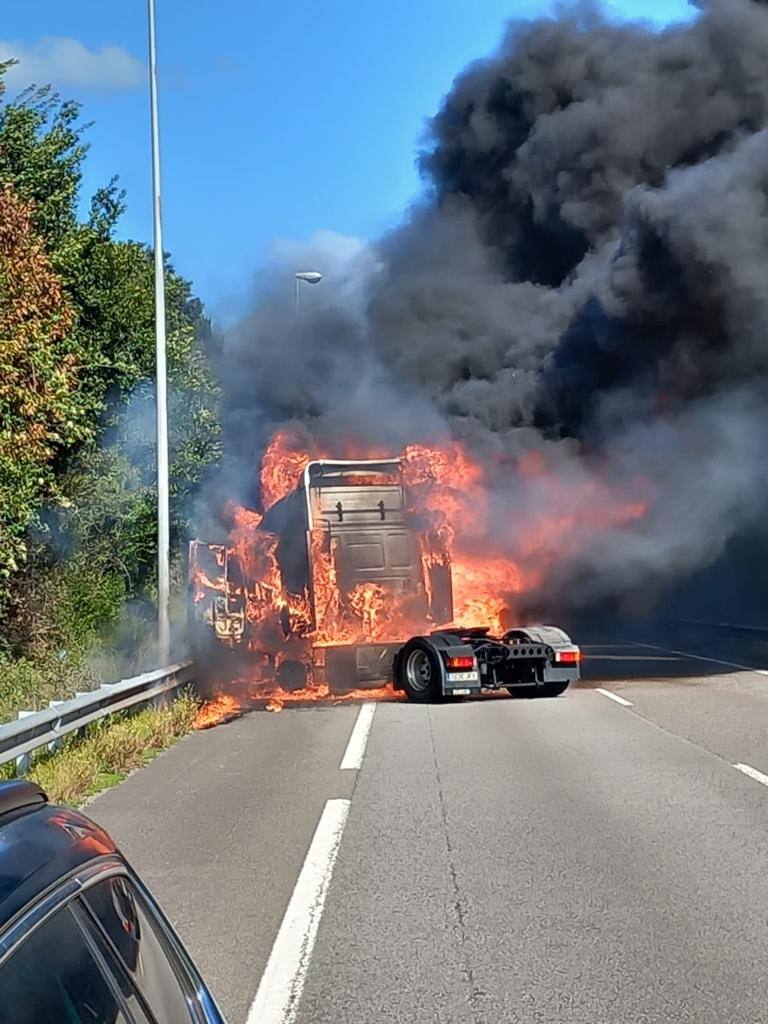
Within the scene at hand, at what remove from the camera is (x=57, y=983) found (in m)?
2.11

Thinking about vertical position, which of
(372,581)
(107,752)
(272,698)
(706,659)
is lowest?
(107,752)

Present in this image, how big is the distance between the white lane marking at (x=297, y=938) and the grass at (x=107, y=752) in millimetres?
1829

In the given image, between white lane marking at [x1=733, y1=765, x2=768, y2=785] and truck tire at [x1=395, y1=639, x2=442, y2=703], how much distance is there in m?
7.22

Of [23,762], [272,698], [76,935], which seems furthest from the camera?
[272,698]

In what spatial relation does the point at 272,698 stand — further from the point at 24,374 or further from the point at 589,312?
the point at 589,312

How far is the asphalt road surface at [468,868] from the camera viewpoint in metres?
5.57

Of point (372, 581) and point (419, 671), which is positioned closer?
point (419, 671)

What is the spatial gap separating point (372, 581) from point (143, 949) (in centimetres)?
1778

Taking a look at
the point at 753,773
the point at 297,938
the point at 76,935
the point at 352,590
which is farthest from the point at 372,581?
the point at 76,935

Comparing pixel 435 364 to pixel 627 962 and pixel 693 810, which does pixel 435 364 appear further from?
pixel 627 962

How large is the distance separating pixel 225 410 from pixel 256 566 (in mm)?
8340

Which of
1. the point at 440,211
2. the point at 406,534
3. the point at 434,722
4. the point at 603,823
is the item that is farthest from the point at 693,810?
the point at 440,211

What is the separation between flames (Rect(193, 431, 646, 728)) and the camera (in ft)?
66.4

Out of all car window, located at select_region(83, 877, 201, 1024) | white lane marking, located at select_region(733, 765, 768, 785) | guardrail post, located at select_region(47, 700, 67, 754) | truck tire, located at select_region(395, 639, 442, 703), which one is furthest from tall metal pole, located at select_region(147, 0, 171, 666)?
car window, located at select_region(83, 877, 201, 1024)
